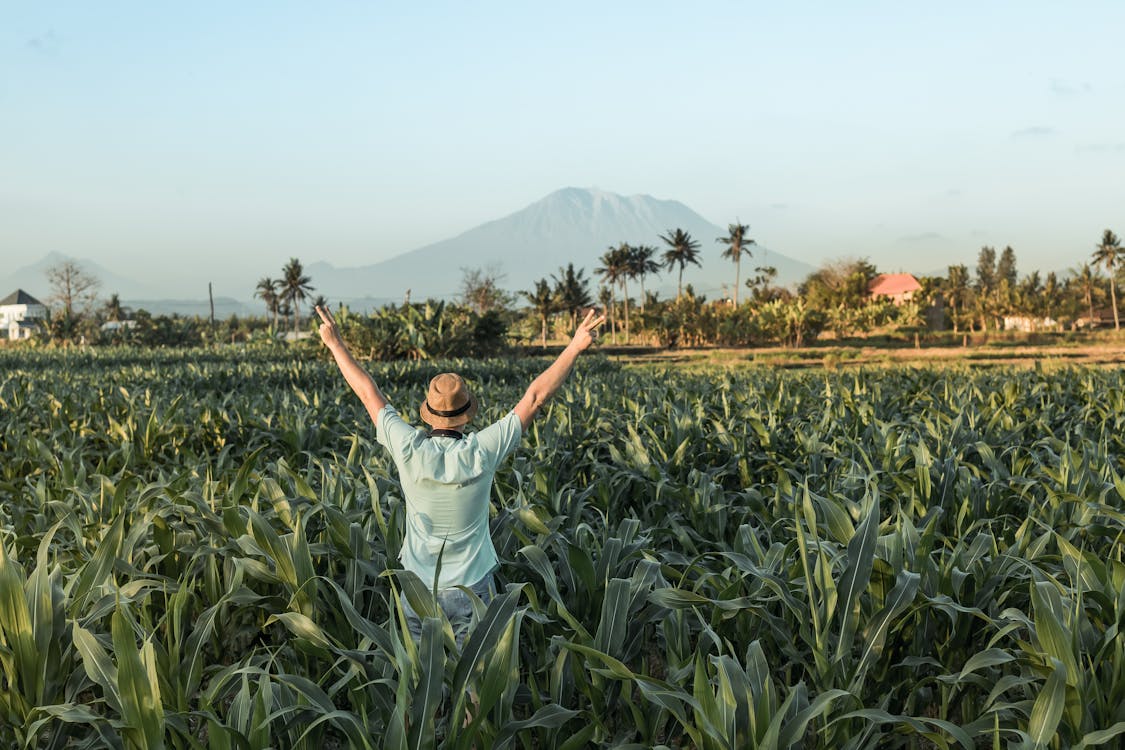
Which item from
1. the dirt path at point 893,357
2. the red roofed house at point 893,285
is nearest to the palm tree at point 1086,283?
the red roofed house at point 893,285

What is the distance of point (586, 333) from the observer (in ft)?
10.4

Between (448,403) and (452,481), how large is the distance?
0.30 meters

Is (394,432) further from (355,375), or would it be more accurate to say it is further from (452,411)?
(355,375)

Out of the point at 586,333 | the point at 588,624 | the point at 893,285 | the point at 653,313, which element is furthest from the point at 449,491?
the point at 893,285

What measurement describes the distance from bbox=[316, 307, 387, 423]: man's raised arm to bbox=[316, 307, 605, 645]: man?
148 millimetres

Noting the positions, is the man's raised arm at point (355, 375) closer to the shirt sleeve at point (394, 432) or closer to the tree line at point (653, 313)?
the shirt sleeve at point (394, 432)

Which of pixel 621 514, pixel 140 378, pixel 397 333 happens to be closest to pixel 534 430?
pixel 621 514

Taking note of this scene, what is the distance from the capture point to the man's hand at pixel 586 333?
309cm

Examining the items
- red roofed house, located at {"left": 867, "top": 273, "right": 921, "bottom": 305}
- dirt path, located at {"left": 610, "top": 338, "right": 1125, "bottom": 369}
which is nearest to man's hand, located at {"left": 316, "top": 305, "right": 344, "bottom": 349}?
dirt path, located at {"left": 610, "top": 338, "right": 1125, "bottom": 369}

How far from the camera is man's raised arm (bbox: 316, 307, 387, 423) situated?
3.15 m

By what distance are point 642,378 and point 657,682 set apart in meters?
10.4

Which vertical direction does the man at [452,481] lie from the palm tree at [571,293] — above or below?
below

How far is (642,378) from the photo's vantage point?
1236cm

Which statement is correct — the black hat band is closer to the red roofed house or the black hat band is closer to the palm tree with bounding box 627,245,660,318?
the palm tree with bounding box 627,245,660,318
